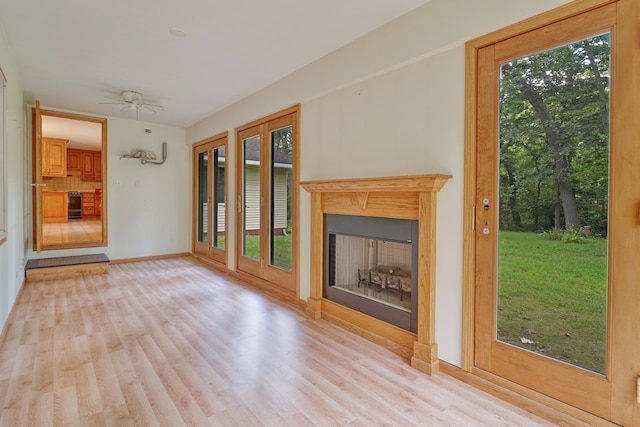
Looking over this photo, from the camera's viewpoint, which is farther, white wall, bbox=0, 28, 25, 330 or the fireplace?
white wall, bbox=0, 28, 25, 330

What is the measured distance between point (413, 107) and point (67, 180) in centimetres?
647

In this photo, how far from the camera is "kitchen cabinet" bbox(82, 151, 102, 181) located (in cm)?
1014

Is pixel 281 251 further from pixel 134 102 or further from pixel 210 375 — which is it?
pixel 134 102

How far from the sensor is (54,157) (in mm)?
8102

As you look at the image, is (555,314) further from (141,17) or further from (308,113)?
(141,17)

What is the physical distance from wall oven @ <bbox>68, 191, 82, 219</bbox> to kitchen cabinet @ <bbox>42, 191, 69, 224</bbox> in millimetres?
951

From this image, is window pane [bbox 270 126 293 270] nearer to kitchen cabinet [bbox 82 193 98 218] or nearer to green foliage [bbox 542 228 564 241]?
green foliage [bbox 542 228 564 241]

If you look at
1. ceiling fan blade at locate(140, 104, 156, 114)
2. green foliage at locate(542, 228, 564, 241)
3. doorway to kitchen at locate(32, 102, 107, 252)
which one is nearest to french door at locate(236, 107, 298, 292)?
ceiling fan blade at locate(140, 104, 156, 114)

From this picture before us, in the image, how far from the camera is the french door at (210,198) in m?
5.45

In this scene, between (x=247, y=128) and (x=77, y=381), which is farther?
(x=247, y=128)

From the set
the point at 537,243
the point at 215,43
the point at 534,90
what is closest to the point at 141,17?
the point at 215,43

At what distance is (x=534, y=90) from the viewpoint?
6.33 feet

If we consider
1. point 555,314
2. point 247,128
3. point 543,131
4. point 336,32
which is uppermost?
point 336,32

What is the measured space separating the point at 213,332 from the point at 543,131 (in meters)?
2.91
